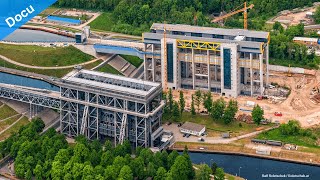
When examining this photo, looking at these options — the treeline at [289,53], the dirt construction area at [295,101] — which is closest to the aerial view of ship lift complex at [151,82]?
the dirt construction area at [295,101]

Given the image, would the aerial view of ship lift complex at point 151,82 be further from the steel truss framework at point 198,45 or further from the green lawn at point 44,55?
the green lawn at point 44,55

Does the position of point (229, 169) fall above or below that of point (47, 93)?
below

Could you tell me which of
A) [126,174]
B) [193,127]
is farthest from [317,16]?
[126,174]

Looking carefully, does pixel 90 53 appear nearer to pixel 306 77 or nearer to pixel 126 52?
pixel 126 52

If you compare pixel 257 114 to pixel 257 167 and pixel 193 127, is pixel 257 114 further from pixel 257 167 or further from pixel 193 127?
pixel 257 167

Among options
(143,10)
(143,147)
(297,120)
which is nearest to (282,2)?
(143,10)

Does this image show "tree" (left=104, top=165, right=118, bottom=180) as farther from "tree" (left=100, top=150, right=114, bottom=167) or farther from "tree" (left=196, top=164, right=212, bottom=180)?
"tree" (left=196, top=164, right=212, bottom=180)

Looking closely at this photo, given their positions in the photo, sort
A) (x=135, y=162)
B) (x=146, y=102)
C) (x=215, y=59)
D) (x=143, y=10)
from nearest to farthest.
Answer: (x=135, y=162), (x=146, y=102), (x=215, y=59), (x=143, y=10)
